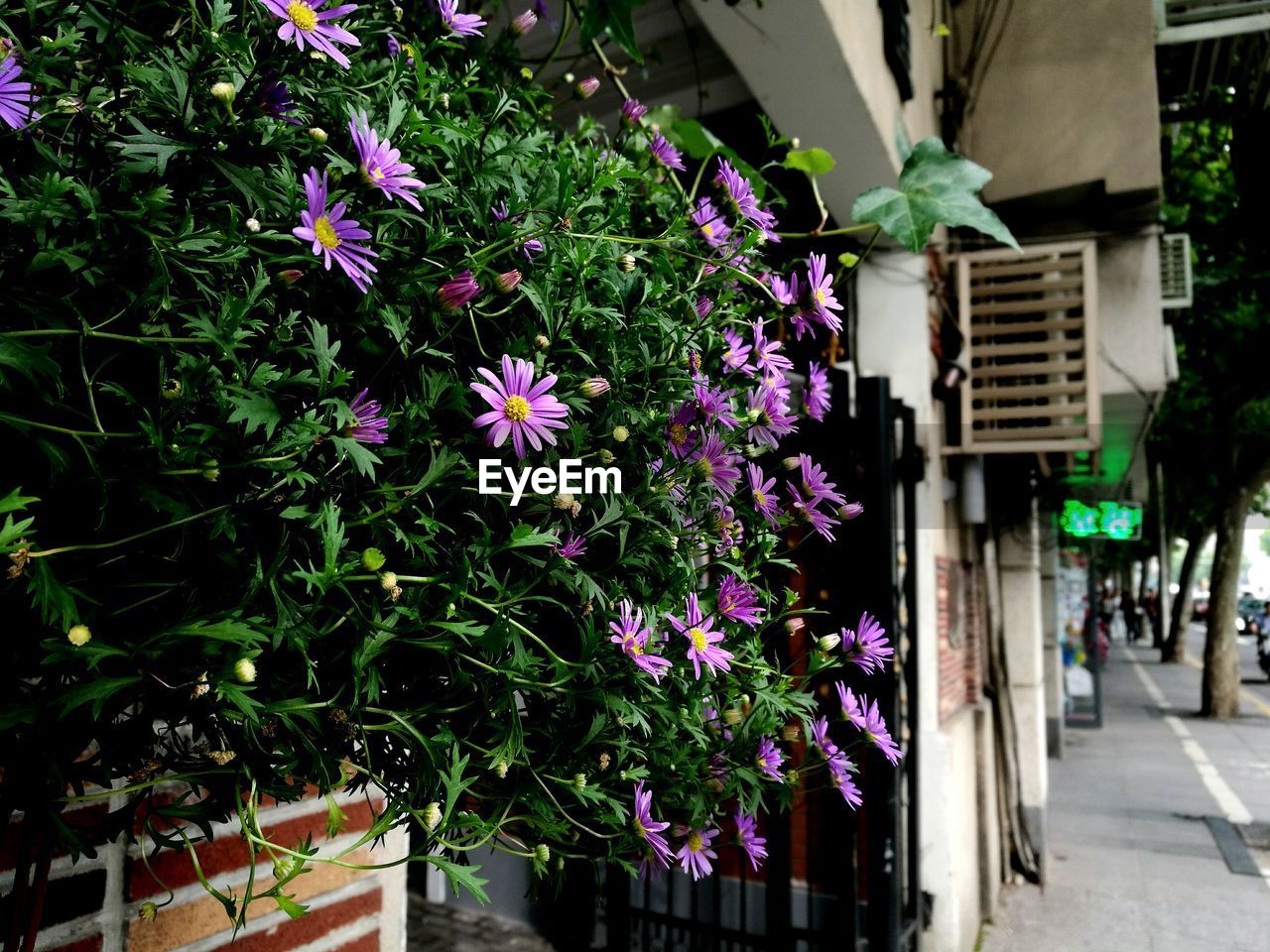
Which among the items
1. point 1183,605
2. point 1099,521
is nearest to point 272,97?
point 1099,521

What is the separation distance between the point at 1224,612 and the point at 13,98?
15.8 meters

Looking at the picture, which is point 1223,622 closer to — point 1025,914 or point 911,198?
point 1025,914

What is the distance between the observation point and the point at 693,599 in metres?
0.93

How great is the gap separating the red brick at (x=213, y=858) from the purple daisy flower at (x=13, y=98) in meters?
0.89

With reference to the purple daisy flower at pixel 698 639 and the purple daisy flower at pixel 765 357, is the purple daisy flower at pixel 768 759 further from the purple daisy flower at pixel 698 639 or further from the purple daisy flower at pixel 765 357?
the purple daisy flower at pixel 765 357

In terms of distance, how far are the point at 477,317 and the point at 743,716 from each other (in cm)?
60

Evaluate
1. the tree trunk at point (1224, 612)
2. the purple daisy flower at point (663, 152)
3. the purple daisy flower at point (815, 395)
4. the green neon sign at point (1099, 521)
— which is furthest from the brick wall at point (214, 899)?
the tree trunk at point (1224, 612)

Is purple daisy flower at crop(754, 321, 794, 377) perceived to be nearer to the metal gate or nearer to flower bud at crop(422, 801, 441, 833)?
flower bud at crop(422, 801, 441, 833)

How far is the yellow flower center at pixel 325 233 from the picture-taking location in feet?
2.07

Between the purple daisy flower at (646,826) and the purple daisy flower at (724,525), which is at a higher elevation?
the purple daisy flower at (724,525)

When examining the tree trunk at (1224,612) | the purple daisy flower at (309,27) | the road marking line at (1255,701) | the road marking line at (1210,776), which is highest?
the purple daisy flower at (309,27)

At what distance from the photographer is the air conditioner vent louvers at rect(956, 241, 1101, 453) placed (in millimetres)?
5094

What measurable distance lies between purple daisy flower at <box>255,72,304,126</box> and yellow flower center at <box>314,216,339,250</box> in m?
0.10

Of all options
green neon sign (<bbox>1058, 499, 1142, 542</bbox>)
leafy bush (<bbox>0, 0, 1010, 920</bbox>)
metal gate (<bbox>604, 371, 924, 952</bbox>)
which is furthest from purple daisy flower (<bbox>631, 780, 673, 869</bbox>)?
green neon sign (<bbox>1058, 499, 1142, 542</bbox>)
